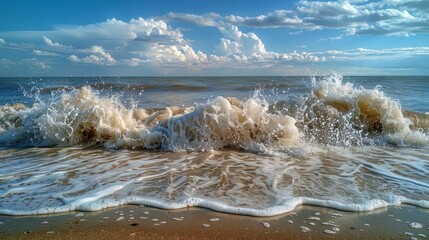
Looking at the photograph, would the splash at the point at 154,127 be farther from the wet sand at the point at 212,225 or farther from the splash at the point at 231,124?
the wet sand at the point at 212,225

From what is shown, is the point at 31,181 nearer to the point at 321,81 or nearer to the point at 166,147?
the point at 166,147

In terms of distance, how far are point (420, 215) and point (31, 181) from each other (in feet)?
14.4

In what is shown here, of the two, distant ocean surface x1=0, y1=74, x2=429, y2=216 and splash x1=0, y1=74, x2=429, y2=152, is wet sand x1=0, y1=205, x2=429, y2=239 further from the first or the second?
splash x1=0, y1=74, x2=429, y2=152

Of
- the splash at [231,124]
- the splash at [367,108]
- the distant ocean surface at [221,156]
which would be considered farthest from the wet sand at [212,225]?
the splash at [367,108]

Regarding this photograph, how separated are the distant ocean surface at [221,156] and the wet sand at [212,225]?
0.15 meters

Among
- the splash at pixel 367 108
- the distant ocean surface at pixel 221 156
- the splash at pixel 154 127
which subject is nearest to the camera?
the distant ocean surface at pixel 221 156

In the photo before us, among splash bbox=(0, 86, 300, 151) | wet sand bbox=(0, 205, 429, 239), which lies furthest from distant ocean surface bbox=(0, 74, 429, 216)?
wet sand bbox=(0, 205, 429, 239)

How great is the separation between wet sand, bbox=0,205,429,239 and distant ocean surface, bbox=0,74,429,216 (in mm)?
149

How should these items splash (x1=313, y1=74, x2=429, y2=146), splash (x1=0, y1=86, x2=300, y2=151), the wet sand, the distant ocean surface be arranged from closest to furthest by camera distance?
the wet sand
the distant ocean surface
splash (x1=0, y1=86, x2=300, y2=151)
splash (x1=313, y1=74, x2=429, y2=146)

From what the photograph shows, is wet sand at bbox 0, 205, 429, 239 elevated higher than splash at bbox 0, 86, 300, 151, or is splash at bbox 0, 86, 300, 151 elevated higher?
splash at bbox 0, 86, 300, 151

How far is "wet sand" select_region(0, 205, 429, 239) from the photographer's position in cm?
279

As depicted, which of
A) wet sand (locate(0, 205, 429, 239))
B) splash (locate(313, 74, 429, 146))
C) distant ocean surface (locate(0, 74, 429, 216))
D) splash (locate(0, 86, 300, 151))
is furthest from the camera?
splash (locate(313, 74, 429, 146))

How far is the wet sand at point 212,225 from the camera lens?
2.79 metres

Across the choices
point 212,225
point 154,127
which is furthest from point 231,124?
point 212,225
